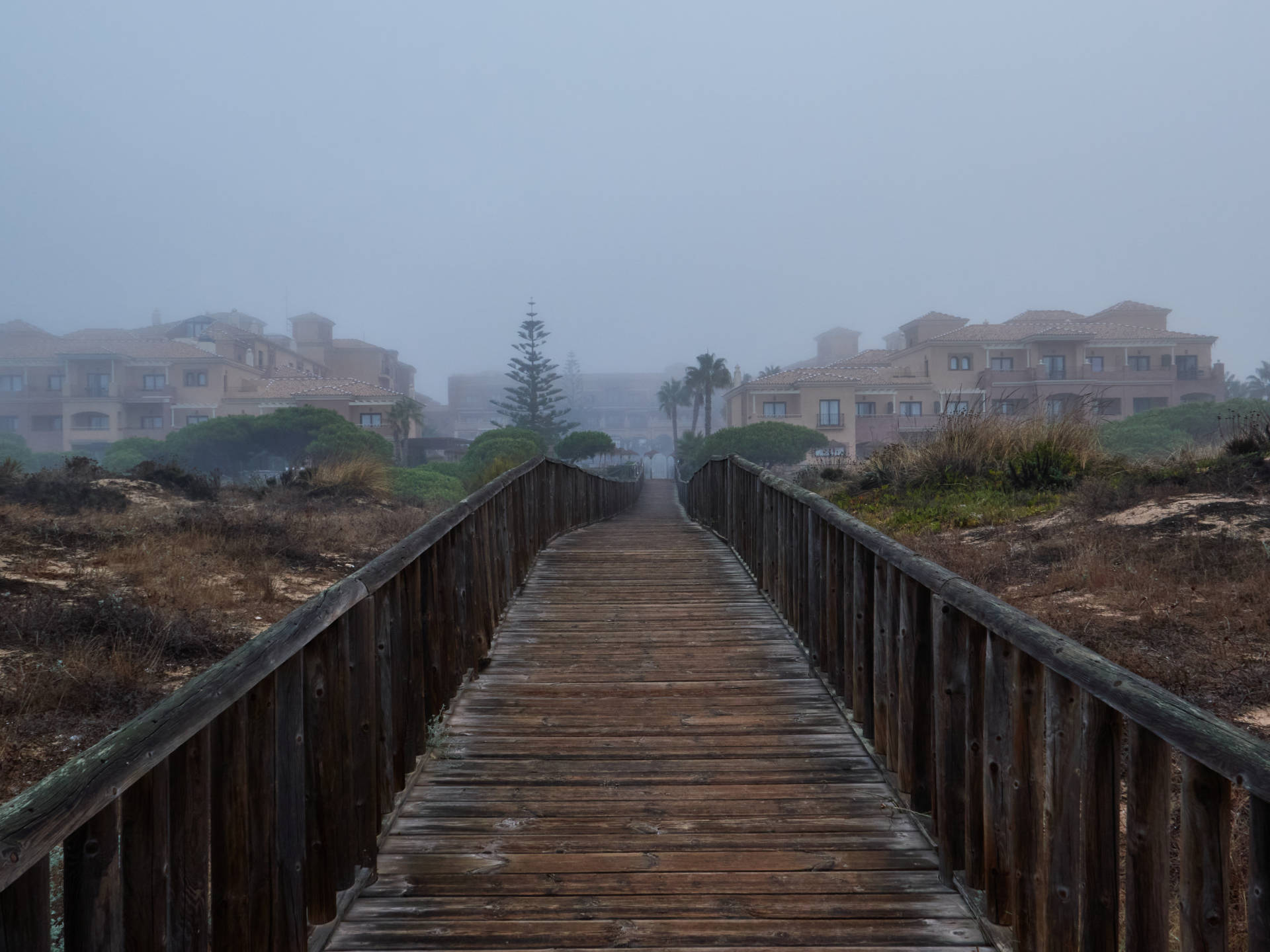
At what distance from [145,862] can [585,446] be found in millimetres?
52831

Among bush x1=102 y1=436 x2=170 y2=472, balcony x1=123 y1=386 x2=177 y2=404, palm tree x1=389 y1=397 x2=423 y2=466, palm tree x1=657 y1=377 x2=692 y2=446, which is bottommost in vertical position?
bush x1=102 y1=436 x2=170 y2=472

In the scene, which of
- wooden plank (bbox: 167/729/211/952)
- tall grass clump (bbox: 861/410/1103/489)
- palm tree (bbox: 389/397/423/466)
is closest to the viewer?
wooden plank (bbox: 167/729/211/952)

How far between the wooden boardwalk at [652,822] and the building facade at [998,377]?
50.2 m

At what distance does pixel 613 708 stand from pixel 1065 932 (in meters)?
3.02

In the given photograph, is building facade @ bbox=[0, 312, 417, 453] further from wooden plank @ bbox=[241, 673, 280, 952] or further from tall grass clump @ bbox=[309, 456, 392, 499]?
wooden plank @ bbox=[241, 673, 280, 952]

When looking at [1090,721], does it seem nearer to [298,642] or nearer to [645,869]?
[645,869]

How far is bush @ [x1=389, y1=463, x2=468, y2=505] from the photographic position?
2969 cm

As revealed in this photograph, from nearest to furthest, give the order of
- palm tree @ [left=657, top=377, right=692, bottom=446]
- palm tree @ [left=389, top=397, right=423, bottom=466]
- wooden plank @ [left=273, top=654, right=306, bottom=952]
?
wooden plank @ [left=273, top=654, right=306, bottom=952]
palm tree @ [left=389, top=397, right=423, bottom=466]
palm tree @ [left=657, top=377, right=692, bottom=446]

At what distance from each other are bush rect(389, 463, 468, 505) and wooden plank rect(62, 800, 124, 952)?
25608mm

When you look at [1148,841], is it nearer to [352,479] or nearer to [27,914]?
[27,914]

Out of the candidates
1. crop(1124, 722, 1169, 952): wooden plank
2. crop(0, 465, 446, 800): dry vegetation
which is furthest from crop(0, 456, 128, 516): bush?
crop(1124, 722, 1169, 952): wooden plank

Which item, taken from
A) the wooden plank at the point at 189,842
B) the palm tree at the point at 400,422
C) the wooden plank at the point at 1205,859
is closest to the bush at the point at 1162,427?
the wooden plank at the point at 1205,859

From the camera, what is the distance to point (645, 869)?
336 cm

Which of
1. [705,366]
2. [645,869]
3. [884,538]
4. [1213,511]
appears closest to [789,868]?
[645,869]
